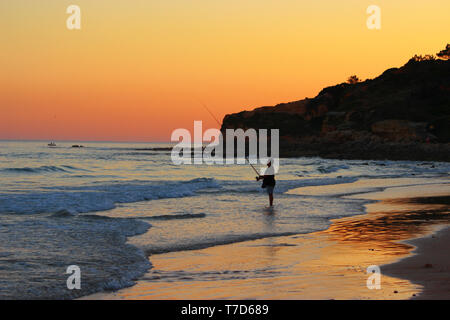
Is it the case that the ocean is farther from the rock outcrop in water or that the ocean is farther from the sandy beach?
the rock outcrop in water

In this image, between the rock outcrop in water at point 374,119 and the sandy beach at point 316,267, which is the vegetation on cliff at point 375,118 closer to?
the rock outcrop in water at point 374,119

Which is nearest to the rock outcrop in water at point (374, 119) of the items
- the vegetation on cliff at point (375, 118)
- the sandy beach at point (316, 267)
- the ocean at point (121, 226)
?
the vegetation on cliff at point (375, 118)

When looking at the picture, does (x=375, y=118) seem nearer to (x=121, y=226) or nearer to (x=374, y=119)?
(x=374, y=119)

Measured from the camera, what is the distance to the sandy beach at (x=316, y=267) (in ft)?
19.6

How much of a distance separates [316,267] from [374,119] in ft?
244

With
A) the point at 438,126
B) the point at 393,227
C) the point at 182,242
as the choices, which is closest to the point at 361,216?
the point at 393,227

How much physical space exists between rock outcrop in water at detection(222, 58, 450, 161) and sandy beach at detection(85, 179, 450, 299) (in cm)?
4540

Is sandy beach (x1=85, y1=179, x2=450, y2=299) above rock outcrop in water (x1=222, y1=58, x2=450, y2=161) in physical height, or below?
below

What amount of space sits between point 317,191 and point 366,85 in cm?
8910

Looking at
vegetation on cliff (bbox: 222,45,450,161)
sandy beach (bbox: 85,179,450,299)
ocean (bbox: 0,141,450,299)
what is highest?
vegetation on cliff (bbox: 222,45,450,161)

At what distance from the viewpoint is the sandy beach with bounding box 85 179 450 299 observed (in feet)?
19.6

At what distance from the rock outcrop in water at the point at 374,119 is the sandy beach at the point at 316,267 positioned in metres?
45.4

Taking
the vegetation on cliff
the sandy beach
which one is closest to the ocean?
the sandy beach
